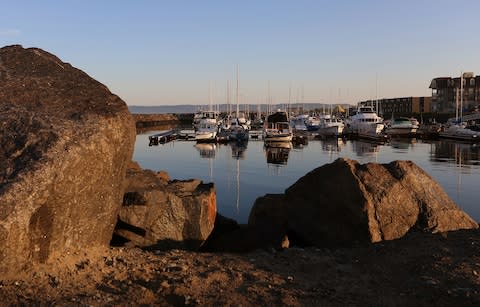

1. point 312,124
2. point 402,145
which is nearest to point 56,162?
point 402,145

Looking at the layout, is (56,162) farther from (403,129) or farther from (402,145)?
(403,129)

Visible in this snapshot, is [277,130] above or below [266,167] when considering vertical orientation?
above


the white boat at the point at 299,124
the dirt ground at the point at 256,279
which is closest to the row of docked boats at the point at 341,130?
the white boat at the point at 299,124

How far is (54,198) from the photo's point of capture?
5.95 meters

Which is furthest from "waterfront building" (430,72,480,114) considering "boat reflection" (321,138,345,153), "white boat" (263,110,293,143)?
"white boat" (263,110,293,143)

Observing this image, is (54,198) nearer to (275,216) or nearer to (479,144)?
(275,216)

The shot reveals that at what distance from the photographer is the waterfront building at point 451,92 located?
11325 centimetres

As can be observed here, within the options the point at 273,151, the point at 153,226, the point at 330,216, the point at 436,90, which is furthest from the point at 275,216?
the point at 436,90

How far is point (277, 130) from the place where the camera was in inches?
2235

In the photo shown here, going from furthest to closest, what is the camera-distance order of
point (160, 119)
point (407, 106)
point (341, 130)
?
point (160, 119) < point (407, 106) < point (341, 130)

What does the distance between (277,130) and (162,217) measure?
49.0m

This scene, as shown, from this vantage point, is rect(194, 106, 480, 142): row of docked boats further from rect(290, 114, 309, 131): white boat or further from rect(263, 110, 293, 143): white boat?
rect(290, 114, 309, 131): white boat

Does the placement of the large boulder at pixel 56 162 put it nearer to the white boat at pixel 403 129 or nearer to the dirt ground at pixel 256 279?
the dirt ground at pixel 256 279

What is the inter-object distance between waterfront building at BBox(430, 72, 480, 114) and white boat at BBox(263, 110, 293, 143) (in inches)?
2630
